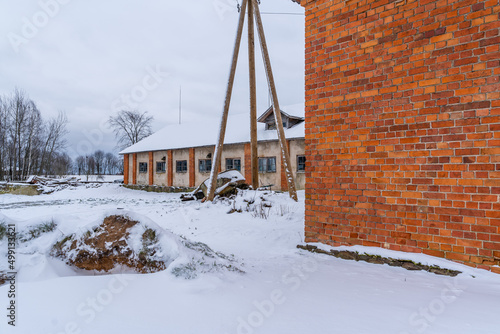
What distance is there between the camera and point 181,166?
21312mm

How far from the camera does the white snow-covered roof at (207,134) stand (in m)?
17.5

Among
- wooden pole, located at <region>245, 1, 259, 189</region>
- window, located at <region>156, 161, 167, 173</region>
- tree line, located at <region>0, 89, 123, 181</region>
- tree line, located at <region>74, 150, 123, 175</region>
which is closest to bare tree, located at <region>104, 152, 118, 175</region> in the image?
tree line, located at <region>74, 150, 123, 175</region>

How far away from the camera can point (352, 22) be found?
11.1 ft

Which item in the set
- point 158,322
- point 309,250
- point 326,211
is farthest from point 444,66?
point 158,322

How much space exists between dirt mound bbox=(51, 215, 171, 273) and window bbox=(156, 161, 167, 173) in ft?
66.6

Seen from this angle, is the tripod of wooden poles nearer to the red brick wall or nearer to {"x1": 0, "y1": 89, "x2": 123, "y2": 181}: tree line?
the red brick wall

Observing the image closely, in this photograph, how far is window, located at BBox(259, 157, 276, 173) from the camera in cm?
1698

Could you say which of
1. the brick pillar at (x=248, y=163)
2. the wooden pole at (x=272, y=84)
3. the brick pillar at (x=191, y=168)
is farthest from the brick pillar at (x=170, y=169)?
the wooden pole at (x=272, y=84)

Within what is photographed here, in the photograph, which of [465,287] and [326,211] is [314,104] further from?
[465,287]

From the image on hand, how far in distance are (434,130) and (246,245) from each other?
2966 mm

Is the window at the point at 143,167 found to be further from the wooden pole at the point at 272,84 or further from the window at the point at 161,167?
the wooden pole at the point at 272,84

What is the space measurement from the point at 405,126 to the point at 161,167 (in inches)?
852

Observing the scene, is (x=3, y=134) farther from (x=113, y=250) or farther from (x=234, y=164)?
(x=113, y=250)

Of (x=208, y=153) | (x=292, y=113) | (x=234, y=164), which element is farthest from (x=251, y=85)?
(x=208, y=153)
